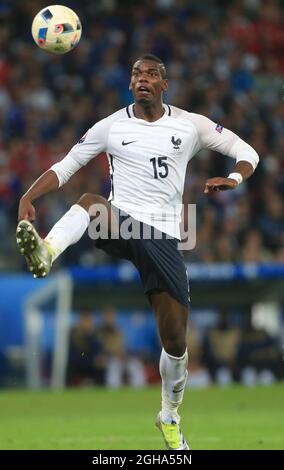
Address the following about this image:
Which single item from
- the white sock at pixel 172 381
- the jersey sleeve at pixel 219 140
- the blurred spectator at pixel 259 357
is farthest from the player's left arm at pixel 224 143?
the blurred spectator at pixel 259 357

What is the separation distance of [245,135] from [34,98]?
12.1 ft

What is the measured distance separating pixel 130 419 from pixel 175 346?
375 cm

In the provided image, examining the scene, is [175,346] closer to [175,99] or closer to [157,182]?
[157,182]

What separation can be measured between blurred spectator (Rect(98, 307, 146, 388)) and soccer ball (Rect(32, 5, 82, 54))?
7531mm

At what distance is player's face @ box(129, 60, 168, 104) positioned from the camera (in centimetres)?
878

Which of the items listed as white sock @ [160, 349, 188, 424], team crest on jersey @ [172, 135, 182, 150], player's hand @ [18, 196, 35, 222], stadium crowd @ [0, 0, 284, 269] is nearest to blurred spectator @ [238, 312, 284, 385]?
stadium crowd @ [0, 0, 284, 269]

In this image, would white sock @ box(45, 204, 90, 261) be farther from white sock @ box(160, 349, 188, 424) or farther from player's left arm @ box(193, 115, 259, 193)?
player's left arm @ box(193, 115, 259, 193)

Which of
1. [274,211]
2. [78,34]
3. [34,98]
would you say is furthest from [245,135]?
[78,34]

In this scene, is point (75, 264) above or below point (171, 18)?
below

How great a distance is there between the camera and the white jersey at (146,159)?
8.85m

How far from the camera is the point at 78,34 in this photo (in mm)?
9633

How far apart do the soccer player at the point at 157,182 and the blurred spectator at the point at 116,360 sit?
7560 millimetres

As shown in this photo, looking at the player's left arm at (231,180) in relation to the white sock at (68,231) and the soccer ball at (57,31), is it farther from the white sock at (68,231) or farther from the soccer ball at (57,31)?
the soccer ball at (57,31)

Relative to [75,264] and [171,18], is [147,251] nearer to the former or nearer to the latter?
[75,264]
